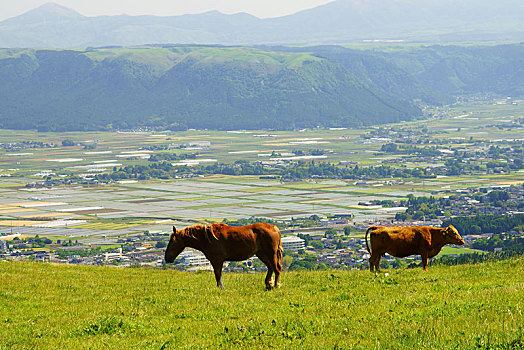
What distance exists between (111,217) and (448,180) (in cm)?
10095

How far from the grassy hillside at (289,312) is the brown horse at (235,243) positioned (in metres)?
1.05

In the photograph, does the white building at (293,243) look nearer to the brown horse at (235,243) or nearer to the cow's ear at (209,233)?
the brown horse at (235,243)

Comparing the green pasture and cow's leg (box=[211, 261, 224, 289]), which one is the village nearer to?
the green pasture

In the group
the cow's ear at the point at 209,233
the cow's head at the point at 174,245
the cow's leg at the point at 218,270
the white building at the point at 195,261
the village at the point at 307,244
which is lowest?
the village at the point at 307,244

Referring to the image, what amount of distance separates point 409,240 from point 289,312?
8768 mm

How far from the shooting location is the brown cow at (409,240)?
26703 mm

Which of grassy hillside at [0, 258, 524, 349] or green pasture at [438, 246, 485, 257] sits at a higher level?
grassy hillside at [0, 258, 524, 349]

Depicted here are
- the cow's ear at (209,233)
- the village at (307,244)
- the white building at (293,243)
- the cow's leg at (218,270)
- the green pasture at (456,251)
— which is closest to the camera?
the cow's ear at (209,233)

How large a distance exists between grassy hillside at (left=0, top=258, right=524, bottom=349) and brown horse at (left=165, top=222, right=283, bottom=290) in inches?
41.2

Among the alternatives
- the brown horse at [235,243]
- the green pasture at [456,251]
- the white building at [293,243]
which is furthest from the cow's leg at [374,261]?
the white building at [293,243]

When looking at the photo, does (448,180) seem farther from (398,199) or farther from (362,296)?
(362,296)

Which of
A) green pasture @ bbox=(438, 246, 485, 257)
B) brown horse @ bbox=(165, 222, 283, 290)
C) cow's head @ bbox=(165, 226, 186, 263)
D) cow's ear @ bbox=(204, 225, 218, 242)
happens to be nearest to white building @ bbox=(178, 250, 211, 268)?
green pasture @ bbox=(438, 246, 485, 257)

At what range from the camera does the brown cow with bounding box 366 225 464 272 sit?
26703 millimetres

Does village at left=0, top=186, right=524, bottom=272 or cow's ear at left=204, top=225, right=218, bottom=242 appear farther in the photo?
village at left=0, top=186, right=524, bottom=272
